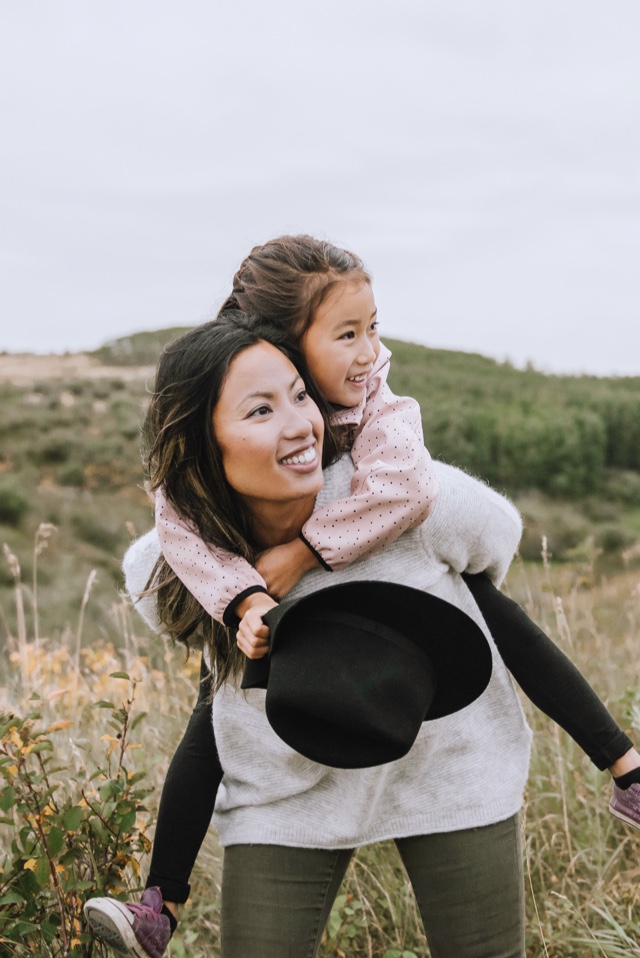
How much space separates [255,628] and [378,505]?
1.22ft

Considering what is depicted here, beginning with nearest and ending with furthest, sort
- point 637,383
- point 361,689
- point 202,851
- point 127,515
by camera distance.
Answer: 1. point 361,689
2. point 202,851
3. point 127,515
4. point 637,383

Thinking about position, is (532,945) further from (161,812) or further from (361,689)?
(361,689)

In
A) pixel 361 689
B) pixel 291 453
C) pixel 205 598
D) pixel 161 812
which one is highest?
pixel 291 453

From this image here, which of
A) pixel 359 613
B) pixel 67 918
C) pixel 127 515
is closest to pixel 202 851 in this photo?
pixel 67 918

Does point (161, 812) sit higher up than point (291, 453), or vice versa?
point (291, 453)

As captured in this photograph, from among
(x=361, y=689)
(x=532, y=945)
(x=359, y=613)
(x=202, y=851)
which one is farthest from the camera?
(x=202, y=851)

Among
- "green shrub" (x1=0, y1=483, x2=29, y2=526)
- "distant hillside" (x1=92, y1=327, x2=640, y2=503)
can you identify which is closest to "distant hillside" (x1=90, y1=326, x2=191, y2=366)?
"distant hillside" (x1=92, y1=327, x2=640, y2=503)

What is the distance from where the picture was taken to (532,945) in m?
2.86

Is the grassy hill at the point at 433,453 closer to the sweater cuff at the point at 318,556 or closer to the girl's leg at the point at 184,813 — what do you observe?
the girl's leg at the point at 184,813

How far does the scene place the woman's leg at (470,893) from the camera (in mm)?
2002

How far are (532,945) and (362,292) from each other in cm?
207

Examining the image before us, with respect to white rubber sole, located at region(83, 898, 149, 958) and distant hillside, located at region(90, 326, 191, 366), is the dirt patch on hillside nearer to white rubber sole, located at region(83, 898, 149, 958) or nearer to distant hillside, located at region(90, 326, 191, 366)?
distant hillside, located at region(90, 326, 191, 366)

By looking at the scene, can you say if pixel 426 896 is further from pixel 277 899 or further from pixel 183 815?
pixel 183 815

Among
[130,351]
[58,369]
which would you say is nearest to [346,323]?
[58,369]
